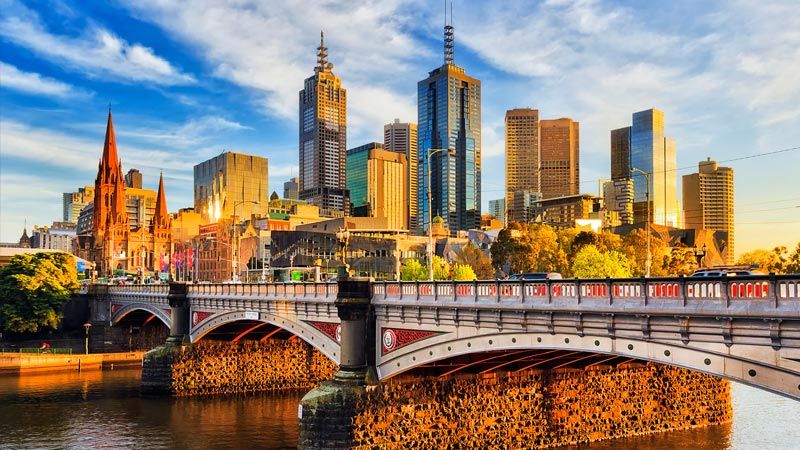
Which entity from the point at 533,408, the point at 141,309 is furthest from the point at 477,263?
the point at 533,408

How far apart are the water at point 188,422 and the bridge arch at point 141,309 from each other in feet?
25.3

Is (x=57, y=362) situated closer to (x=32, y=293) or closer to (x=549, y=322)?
(x=32, y=293)

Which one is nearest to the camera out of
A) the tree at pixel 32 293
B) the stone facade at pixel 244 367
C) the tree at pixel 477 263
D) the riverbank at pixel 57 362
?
the stone facade at pixel 244 367

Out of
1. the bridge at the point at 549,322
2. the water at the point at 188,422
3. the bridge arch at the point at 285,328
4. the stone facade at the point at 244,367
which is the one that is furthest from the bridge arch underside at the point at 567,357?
the stone facade at the point at 244,367

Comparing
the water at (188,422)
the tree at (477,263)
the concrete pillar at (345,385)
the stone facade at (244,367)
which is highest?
the tree at (477,263)

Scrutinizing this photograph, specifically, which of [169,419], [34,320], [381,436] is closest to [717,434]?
[381,436]

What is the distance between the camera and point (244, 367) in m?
66.1

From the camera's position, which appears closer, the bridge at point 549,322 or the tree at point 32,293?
the bridge at point 549,322

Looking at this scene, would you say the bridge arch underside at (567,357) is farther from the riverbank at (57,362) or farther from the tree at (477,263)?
the tree at (477,263)

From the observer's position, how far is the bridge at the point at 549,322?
21.8m

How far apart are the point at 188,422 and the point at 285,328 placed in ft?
32.5

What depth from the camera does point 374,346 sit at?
4012cm

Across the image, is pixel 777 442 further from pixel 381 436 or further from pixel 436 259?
pixel 436 259

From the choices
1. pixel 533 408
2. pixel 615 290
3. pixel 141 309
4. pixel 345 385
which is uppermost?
pixel 615 290
